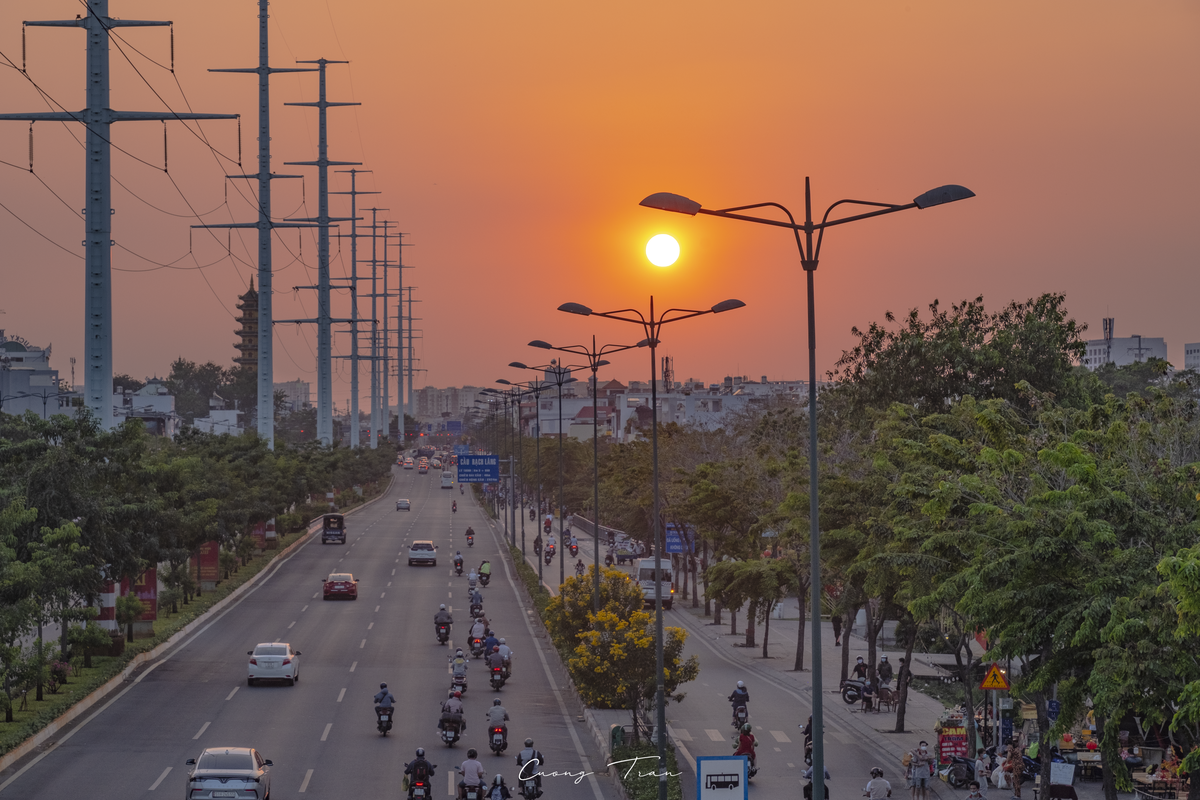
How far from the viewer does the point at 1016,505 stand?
20562mm

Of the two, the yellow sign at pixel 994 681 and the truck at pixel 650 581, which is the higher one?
the yellow sign at pixel 994 681

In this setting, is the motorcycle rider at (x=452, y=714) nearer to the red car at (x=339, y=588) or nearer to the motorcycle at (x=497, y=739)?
the motorcycle at (x=497, y=739)

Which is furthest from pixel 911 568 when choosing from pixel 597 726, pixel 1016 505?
pixel 597 726

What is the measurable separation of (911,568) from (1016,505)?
556 cm

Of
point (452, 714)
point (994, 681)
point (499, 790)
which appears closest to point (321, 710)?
point (452, 714)

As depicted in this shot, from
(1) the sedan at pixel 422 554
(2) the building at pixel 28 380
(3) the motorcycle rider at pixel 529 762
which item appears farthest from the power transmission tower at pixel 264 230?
(3) the motorcycle rider at pixel 529 762

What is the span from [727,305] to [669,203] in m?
9.07

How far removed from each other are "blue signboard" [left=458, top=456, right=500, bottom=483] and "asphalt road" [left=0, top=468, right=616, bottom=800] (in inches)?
1568

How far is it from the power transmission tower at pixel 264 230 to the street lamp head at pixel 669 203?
5612cm

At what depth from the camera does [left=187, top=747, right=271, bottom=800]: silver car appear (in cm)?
2372

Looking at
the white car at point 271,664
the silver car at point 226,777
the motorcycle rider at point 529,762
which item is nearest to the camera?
the silver car at point 226,777

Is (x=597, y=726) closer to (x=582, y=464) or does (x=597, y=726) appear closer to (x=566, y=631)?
(x=566, y=631)

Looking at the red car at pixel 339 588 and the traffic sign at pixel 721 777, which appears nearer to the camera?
the traffic sign at pixel 721 777

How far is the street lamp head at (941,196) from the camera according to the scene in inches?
674
